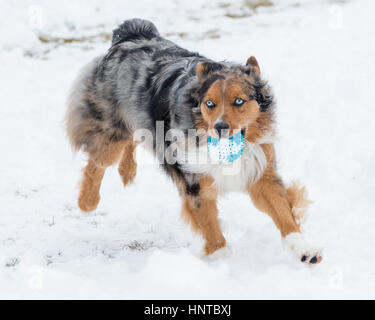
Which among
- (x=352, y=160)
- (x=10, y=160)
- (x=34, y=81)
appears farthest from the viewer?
(x=34, y=81)

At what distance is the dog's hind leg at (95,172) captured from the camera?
5254 mm

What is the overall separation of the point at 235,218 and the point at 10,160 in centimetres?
319

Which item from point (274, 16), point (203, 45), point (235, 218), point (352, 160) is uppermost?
point (274, 16)

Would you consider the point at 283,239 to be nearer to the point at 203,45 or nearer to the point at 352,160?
the point at 352,160

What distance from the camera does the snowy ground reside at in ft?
11.6

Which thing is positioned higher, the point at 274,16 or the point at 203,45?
the point at 274,16

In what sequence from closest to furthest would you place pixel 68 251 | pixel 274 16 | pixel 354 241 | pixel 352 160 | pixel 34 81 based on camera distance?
pixel 354 241 → pixel 68 251 → pixel 352 160 → pixel 34 81 → pixel 274 16

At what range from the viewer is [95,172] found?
215 inches

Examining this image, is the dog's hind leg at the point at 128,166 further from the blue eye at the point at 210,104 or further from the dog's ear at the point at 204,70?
the blue eye at the point at 210,104

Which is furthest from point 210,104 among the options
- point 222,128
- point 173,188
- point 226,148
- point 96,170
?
point 173,188

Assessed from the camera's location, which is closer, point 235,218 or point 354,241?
point 354,241

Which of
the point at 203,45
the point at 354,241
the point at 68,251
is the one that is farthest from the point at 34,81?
the point at 354,241

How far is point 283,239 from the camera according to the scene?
13.2ft

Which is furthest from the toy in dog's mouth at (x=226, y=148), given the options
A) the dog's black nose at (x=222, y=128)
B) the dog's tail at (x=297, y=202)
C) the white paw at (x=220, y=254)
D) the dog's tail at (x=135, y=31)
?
the dog's tail at (x=135, y=31)
